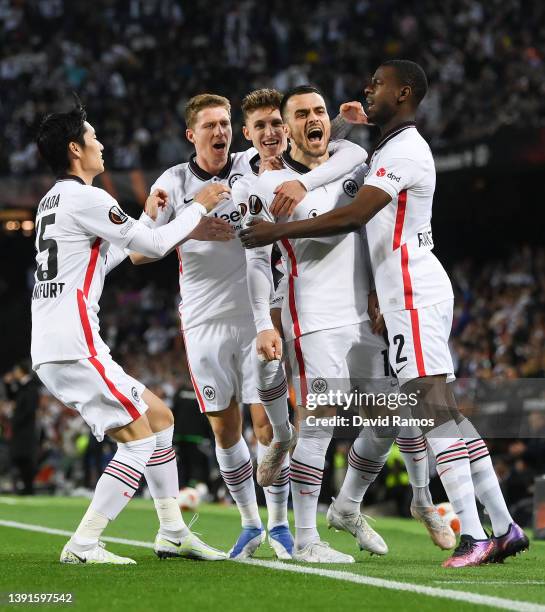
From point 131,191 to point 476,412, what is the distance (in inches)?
426

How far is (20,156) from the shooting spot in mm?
23375

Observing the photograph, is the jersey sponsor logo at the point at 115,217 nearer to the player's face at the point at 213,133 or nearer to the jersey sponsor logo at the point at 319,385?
the player's face at the point at 213,133

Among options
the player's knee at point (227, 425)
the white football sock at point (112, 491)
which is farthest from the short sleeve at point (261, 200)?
the white football sock at point (112, 491)

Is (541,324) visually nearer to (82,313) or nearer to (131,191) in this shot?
(131,191)

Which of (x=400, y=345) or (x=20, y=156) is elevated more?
(x=20, y=156)

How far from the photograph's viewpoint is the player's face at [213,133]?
7.31 meters

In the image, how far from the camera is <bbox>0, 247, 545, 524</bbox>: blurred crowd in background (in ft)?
43.7

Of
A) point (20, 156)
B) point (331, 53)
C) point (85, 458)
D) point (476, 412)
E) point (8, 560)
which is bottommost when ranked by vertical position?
point (85, 458)

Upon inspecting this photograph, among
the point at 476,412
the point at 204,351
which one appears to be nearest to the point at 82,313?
the point at 204,351

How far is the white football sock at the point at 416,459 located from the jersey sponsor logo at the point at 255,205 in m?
1.52

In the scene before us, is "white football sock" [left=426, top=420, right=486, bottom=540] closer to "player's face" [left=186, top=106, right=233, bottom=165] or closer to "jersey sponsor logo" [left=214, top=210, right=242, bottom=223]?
"jersey sponsor logo" [left=214, top=210, right=242, bottom=223]

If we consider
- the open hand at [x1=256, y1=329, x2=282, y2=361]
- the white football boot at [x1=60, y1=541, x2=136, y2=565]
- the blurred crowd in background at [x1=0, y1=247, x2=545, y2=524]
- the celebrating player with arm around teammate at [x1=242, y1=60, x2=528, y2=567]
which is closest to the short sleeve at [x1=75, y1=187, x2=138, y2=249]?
the celebrating player with arm around teammate at [x1=242, y1=60, x2=528, y2=567]

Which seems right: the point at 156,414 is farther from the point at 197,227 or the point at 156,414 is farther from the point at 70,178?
the point at 70,178

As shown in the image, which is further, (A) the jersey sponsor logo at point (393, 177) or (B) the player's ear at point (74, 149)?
(B) the player's ear at point (74, 149)
